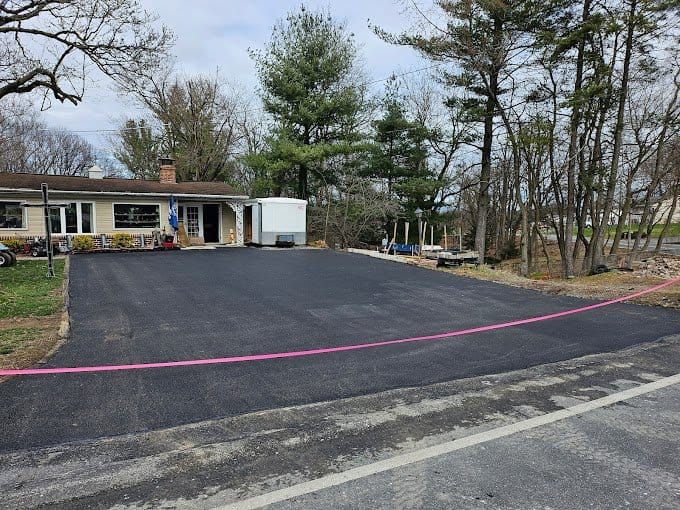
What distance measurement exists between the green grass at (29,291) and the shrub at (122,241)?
4.41m

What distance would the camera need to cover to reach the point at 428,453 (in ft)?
9.32

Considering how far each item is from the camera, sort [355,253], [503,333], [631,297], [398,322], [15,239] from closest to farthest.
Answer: [503,333]
[398,322]
[631,297]
[15,239]
[355,253]

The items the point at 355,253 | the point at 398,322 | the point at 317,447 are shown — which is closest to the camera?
the point at 317,447

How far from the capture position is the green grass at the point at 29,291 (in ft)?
23.5

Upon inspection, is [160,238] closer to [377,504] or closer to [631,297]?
[631,297]

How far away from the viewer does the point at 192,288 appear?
9.49 metres

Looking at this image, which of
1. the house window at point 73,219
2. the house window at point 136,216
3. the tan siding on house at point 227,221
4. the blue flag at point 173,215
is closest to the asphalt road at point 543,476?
the blue flag at point 173,215

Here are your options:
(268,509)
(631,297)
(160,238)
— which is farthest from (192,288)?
(160,238)

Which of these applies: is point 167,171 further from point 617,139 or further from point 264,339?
point 617,139

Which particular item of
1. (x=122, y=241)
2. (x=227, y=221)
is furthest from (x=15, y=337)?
(x=227, y=221)

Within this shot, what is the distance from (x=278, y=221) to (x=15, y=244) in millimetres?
9682

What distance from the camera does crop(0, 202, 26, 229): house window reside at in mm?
16500

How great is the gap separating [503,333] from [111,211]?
17149mm

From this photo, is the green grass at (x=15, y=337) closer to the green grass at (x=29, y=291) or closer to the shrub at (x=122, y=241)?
the green grass at (x=29, y=291)
